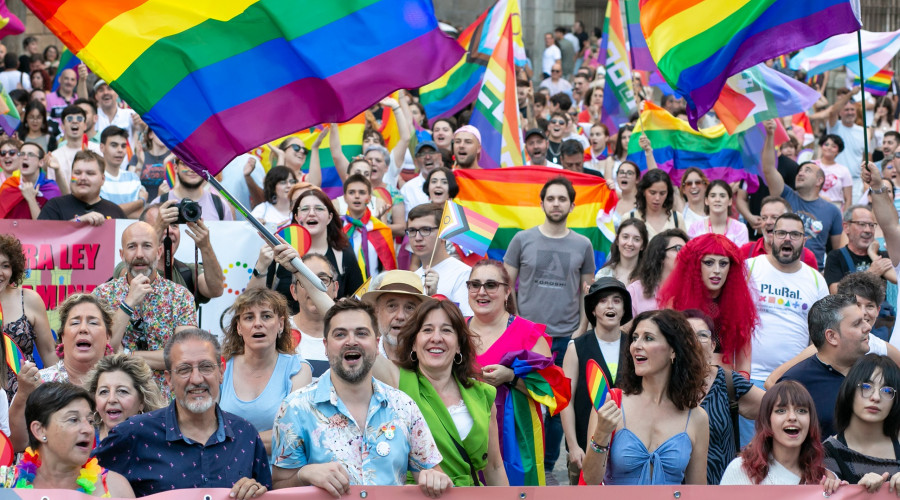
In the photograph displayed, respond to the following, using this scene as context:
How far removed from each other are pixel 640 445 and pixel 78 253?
460 centimetres

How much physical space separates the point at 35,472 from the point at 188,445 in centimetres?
58

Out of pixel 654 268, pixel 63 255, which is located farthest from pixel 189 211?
pixel 654 268

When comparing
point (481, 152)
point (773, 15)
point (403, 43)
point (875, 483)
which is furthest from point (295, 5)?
point (481, 152)

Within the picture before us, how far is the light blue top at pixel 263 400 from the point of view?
20.1 feet

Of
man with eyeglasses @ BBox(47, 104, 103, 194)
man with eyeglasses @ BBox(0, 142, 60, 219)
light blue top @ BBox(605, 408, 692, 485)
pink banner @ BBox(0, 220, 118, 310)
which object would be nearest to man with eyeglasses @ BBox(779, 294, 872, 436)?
light blue top @ BBox(605, 408, 692, 485)

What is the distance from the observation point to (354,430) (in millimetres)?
5184

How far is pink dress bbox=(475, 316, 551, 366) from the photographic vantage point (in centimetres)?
697

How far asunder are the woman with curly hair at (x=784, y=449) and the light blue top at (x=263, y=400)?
2122 millimetres

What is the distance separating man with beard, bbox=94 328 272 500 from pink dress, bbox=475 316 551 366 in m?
2.01

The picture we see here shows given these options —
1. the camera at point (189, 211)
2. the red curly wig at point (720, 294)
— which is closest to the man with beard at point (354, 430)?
the camera at point (189, 211)

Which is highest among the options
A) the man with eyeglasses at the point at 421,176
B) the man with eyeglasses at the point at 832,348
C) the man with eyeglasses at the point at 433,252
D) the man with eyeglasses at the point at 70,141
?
the man with eyeglasses at the point at 70,141

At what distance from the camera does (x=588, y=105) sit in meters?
18.1

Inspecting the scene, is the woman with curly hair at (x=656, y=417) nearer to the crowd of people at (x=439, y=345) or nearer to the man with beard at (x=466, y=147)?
the crowd of people at (x=439, y=345)

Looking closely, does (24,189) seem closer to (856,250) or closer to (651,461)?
(651,461)
